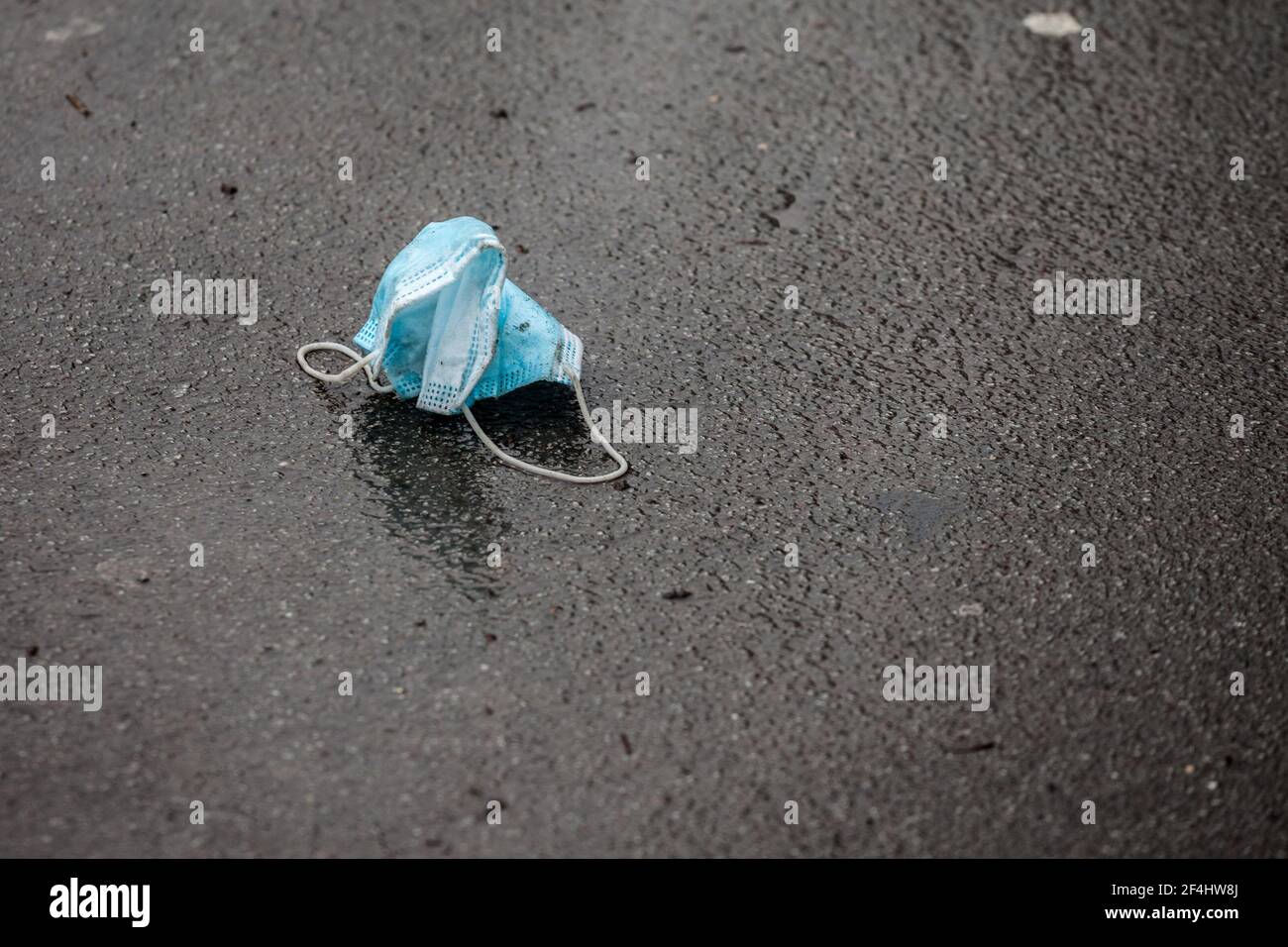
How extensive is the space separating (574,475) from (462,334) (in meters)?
0.47

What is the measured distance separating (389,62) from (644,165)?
3.88 feet

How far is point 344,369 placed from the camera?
3.83m

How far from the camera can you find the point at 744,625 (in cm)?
316

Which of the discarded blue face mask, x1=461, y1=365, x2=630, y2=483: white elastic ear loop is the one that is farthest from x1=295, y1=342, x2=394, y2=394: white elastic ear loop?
x1=461, y1=365, x2=630, y2=483: white elastic ear loop

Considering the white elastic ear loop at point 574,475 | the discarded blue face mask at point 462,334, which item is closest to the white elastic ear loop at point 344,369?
the discarded blue face mask at point 462,334

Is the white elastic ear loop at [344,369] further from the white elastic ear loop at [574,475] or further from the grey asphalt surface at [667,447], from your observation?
the white elastic ear loop at [574,475]

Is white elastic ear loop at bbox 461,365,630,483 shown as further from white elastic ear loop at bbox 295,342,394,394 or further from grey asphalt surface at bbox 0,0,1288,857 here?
white elastic ear loop at bbox 295,342,394,394

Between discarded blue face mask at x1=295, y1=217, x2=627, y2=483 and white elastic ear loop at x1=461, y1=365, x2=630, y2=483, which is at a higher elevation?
discarded blue face mask at x1=295, y1=217, x2=627, y2=483

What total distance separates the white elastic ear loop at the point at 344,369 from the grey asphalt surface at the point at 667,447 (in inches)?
2.2

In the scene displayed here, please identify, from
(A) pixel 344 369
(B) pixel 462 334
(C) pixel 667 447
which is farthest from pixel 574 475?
(A) pixel 344 369

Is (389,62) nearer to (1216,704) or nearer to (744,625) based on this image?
(744,625)

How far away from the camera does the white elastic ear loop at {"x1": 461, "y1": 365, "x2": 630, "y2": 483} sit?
3.54 metres

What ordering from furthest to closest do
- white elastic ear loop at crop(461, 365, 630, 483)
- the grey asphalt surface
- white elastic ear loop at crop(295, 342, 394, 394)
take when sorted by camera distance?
white elastic ear loop at crop(295, 342, 394, 394)
white elastic ear loop at crop(461, 365, 630, 483)
the grey asphalt surface
